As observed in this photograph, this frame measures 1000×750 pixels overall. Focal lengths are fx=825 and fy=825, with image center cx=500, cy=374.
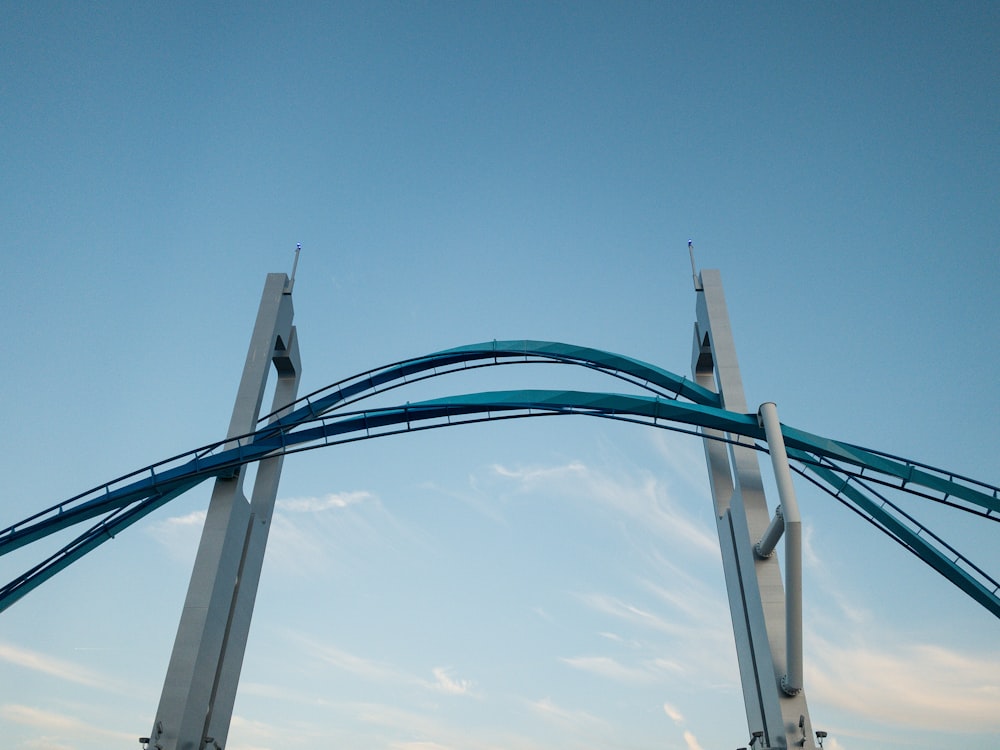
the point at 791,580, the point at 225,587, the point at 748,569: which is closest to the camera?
the point at 791,580

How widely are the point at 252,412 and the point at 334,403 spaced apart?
3317 mm

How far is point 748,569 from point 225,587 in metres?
15.8

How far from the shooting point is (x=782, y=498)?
20.0 metres

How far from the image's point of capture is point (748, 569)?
2356 cm

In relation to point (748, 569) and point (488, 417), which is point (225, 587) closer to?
point (488, 417)

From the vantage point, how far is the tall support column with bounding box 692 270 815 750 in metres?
20.8

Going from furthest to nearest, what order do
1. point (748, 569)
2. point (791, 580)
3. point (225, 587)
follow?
point (225, 587), point (748, 569), point (791, 580)

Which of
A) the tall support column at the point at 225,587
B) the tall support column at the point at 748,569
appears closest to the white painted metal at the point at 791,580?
the tall support column at the point at 748,569

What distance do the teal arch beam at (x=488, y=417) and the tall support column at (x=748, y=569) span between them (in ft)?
6.00

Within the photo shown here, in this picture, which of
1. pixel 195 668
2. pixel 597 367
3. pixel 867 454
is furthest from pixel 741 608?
pixel 195 668

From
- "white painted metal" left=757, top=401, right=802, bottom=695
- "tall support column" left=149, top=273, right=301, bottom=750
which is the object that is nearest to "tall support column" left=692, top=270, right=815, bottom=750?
"white painted metal" left=757, top=401, right=802, bottom=695

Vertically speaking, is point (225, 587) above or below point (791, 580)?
above

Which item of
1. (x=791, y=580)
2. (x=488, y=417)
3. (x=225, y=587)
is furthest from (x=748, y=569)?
(x=225, y=587)

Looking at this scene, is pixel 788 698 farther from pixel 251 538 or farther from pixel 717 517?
pixel 251 538
